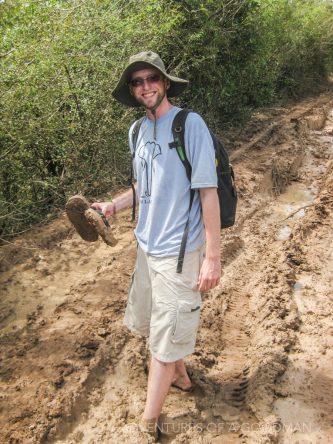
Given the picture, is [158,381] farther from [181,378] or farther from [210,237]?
[210,237]

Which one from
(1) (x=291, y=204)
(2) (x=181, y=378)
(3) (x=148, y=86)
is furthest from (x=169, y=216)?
(1) (x=291, y=204)

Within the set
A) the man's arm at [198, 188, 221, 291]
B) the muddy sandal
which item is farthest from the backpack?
the muddy sandal

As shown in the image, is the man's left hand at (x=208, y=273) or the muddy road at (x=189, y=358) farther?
the muddy road at (x=189, y=358)

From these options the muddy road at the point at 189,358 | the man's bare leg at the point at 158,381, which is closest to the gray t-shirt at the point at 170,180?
the man's bare leg at the point at 158,381

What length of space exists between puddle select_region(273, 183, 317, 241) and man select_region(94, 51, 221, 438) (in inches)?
147

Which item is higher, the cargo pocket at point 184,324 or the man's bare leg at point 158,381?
the cargo pocket at point 184,324

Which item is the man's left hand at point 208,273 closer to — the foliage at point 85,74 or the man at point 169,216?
the man at point 169,216

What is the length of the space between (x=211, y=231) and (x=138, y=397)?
5.07ft

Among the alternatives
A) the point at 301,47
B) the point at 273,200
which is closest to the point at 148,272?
the point at 273,200

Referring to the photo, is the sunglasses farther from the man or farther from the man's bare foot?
the man's bare foot

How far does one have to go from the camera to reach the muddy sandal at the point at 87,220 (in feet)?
8.50

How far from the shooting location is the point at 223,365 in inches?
135

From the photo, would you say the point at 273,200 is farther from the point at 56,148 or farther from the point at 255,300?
the point at 56,148

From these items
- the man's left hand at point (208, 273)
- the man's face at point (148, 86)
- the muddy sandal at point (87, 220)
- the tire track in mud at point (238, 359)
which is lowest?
the tire track in mud at point (238, 359)
